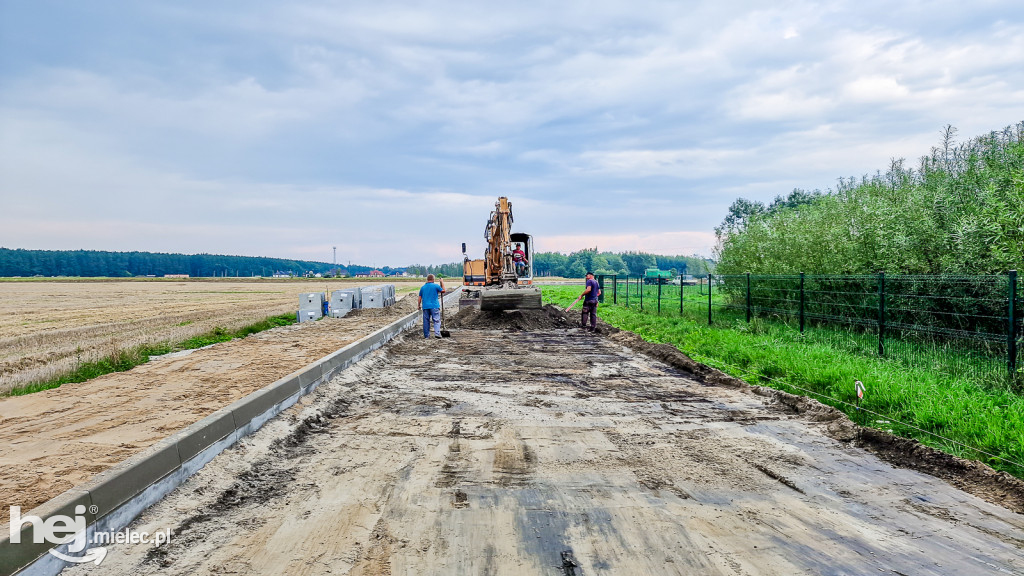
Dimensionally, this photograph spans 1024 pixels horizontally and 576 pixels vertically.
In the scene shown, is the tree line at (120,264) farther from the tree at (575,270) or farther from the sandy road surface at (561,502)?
the sandy road surface at (561,502)

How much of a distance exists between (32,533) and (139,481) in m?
0.97

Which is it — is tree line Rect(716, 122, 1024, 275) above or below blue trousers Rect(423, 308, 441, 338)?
above

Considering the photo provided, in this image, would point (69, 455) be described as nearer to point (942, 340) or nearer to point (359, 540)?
point (359, 540)

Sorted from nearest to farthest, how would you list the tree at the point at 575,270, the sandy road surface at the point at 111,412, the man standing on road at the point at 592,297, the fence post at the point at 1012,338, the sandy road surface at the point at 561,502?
the sandy road surface at the point at 561,502
the sandy road surface at the point at 111,412
the fence post at the point at 1012,338
the man standing on road at the point at 592,297
the tree at the point at 575,270

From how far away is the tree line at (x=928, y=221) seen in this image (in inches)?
382

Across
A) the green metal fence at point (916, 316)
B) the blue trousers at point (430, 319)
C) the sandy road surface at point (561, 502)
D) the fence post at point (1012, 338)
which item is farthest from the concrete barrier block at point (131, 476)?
the blue trousers at point (430, 319)

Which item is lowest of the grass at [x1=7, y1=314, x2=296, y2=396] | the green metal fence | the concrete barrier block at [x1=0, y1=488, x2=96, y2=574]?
the grass at [x1=7, y1=314, x2=296, y2=396]

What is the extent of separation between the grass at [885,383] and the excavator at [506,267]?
20.4ft

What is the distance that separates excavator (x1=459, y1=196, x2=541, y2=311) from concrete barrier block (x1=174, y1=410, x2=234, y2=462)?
44.9 feet

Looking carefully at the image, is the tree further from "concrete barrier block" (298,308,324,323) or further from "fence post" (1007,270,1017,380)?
"fence post" (1007,270,1017,380)

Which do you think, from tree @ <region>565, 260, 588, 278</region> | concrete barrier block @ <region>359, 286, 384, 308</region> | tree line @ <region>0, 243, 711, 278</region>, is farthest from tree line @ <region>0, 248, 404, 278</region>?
concrete barrier block @ <region>359, 286, 384, 308</region>

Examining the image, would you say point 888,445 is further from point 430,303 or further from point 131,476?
point 430,303

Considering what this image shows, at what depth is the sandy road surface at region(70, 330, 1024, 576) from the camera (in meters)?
3.61

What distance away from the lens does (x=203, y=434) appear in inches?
215
